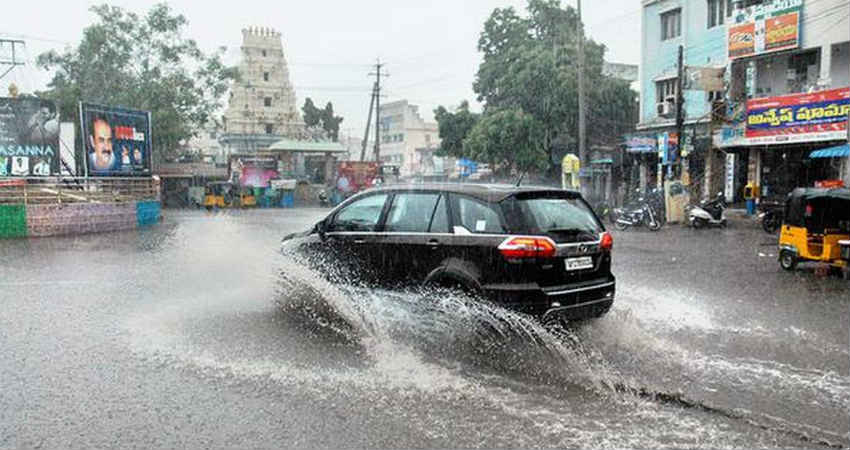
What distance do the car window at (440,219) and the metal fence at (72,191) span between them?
1582cm

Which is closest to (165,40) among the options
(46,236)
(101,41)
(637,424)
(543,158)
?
(101,41)

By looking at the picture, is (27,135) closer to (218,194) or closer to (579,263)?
(218,194)

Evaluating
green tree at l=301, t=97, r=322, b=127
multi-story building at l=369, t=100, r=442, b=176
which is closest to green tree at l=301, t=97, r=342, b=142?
green tree at l=301, t=97, r=322, b=127

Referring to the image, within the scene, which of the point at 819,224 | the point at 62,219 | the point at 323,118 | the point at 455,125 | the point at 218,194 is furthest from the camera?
the point at 323,118

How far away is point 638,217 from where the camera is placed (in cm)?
2141

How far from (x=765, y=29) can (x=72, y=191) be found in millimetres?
22642

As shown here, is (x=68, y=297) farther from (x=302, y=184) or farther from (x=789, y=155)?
(x=302, y=184)

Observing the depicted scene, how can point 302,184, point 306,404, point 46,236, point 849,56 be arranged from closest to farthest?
point 306,404, point 46,236, point 849,56, point 302,184

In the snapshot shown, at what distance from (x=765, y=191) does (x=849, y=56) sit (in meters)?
5.04

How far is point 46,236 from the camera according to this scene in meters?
18.1

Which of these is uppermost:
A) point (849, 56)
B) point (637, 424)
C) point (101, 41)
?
point (101, 41)

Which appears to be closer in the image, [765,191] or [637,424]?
[637,424]

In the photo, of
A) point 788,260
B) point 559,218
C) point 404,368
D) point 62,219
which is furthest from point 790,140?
point 62,219

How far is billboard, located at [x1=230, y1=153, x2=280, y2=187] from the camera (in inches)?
1726
